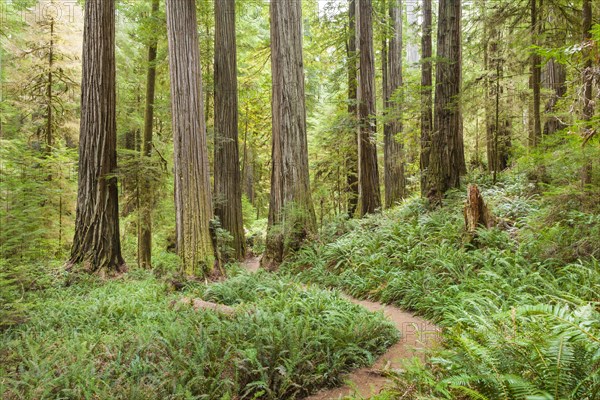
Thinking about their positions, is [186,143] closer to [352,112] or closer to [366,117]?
[366,117]

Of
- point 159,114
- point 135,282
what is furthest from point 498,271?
point 159,114

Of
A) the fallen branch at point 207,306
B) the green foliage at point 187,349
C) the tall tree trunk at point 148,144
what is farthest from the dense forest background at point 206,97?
the fallen branch at point 207,306

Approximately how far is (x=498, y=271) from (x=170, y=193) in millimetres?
8211

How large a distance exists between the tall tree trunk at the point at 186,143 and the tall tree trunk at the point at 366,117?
5682 mm

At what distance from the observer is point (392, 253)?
22.9ft

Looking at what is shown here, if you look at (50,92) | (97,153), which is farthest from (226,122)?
(50,92)

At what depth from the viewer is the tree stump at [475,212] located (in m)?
6.41

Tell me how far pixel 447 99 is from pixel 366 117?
9.06 feet

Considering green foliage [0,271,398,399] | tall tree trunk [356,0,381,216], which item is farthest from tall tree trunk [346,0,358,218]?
green foliage [0,271,398,399]

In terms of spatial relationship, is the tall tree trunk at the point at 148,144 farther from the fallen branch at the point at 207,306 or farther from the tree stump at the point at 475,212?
the tree stump at the point at 475,212

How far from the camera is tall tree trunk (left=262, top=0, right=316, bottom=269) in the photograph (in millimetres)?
8109

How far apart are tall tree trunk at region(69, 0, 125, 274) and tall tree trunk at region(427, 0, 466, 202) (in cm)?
783

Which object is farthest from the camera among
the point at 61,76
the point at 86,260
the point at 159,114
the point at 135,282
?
the point at 61,76

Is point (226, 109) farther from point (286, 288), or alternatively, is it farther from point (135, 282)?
point (286, 288)
